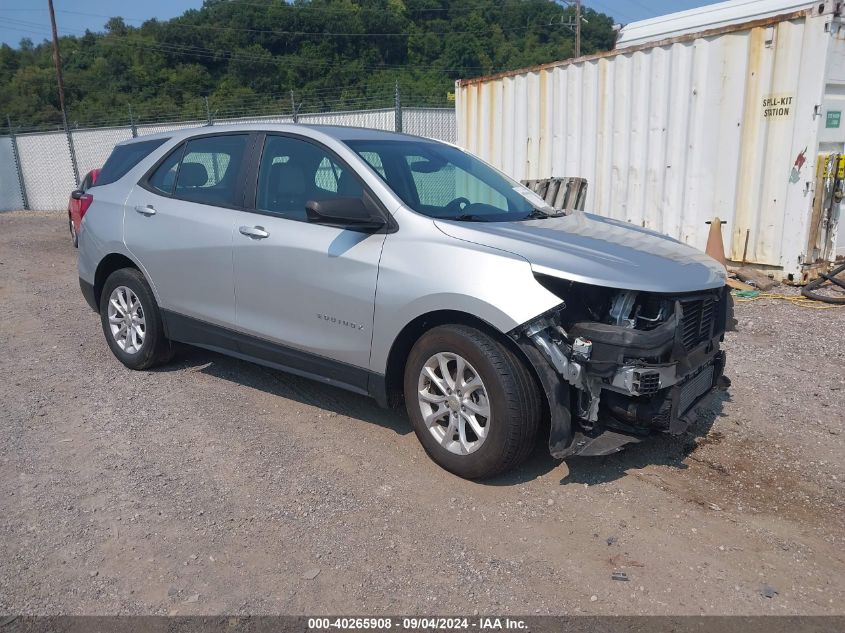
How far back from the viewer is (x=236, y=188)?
4688 mm

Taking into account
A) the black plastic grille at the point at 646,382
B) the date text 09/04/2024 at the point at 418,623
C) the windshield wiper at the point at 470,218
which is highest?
the windshield wiper at the point at 470,218

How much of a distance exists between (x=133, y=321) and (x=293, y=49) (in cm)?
5232

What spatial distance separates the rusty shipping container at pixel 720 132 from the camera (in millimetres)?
7527

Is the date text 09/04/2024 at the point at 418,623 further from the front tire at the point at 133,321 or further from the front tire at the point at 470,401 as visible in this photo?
the front tire at the point at 133,321

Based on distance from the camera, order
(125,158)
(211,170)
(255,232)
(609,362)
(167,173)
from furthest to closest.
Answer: (125,158), (167,173), (211,170), (255,232), (609,362)

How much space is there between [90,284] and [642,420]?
4.42 meters

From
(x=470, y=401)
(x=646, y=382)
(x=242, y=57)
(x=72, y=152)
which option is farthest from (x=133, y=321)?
(x=242, y=57)

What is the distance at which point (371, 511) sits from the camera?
11.6ft

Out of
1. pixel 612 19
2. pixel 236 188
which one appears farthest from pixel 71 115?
pixel 236 188

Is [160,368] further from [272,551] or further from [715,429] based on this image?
[715,429]

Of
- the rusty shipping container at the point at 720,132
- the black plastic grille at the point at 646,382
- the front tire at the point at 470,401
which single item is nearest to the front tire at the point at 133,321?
the front tire at the point at 470,401

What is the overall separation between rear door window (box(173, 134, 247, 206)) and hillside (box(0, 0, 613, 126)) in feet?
142

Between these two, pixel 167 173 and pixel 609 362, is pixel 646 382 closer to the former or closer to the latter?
pixel 609 362

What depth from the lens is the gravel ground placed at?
2904mm
